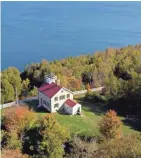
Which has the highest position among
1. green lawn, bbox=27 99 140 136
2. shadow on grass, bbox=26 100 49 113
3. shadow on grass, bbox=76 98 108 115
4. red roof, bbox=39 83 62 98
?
red roof, bbox=39 83 62 98

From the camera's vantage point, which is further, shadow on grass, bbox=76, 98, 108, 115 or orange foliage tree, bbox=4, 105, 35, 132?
shadow on grass, bbox=76, 98, 108, 115

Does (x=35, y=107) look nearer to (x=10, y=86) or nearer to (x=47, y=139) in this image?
(x=10, y=86)

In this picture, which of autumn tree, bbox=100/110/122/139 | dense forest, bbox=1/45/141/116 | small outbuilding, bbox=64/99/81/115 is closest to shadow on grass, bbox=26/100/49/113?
small outbuilding, bbox=64/99/81/115

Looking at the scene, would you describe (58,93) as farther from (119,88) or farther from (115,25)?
(115,25)

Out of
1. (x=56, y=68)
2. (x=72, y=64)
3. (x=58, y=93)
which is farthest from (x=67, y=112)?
(x=72, y=64)

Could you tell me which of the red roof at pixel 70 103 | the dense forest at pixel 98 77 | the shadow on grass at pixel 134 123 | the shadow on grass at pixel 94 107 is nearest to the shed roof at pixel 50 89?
the red roof at pixel 70 103

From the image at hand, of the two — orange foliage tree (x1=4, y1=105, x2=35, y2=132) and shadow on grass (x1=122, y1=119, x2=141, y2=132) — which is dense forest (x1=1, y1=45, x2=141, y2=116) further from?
orange foliage tree (x1=4, y1=105, x2=35, y2=132)
